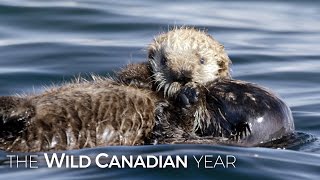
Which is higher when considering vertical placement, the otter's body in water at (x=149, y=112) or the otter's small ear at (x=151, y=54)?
the otter's small ear at (x=151, y=54)

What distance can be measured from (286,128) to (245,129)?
343mm

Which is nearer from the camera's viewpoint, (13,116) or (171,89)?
(13,116)

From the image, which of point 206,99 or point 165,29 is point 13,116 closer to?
point 206,99

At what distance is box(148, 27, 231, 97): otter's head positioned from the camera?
6.61 metres

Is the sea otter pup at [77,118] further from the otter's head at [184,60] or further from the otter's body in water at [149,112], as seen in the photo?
the otter's head at [184,60]

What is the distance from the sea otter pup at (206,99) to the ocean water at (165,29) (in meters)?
0.16

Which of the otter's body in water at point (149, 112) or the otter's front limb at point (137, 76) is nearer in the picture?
the otter's body in water at point (149, 112)

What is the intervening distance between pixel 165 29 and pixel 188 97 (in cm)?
439

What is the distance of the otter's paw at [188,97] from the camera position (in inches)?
249

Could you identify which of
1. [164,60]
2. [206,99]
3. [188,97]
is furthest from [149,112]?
[164,60]

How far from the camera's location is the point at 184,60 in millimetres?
6727

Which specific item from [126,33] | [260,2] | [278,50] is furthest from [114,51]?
[260,2]

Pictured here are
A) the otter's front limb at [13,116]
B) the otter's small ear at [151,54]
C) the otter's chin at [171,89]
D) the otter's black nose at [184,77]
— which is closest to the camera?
the otter's front limb at [13,116]

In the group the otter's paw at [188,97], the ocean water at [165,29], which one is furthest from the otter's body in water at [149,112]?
the ocean water at [165,29]
